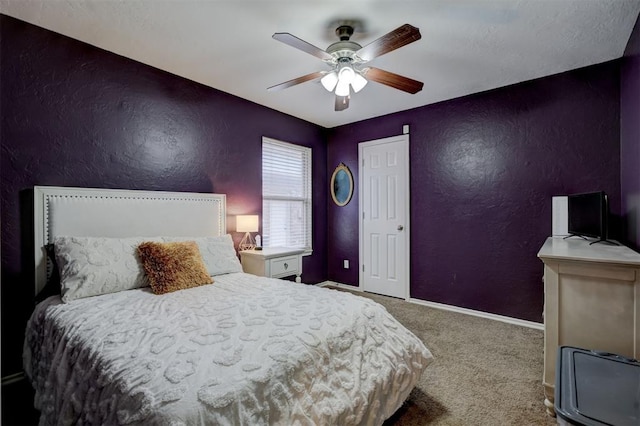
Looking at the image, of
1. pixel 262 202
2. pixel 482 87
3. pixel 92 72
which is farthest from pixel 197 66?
pixel 482 87

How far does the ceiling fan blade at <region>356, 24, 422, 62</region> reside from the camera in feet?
6.14

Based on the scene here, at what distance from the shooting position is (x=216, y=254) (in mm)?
2848

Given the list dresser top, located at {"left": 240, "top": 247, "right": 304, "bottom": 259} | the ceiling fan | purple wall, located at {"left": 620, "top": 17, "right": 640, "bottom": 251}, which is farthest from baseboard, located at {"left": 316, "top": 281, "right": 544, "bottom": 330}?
the ceiling fan

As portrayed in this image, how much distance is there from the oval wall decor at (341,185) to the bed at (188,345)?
2.47 metres

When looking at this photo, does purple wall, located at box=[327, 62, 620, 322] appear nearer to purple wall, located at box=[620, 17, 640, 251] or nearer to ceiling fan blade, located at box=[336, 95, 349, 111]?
purple wall, located at box=[620, 17, 640, 251]

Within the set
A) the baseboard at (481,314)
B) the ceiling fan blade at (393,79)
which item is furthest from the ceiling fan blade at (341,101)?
the baseboard at (481,314)

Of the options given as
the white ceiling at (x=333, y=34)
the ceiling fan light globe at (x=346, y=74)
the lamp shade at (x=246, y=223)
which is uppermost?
the white ceiling at (x=333, y=34)

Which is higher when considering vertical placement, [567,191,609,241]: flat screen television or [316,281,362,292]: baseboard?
[567,191,609,241]: flat screen television

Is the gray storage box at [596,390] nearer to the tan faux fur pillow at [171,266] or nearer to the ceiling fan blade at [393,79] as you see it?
the ceiling fan blade at [393,79]

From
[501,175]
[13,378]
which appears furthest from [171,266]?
[501,175]

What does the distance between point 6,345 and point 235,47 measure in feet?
9.07

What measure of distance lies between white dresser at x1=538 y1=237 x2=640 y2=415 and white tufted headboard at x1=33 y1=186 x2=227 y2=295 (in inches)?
112

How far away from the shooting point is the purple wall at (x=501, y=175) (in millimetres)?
3027

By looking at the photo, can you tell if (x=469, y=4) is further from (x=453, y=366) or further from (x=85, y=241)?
(x=85, y=241)
